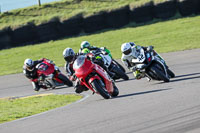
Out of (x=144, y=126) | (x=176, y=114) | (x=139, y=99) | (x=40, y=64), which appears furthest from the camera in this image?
(x=40, y=64)

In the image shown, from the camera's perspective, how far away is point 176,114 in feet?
22.5

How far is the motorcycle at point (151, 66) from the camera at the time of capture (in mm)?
11102

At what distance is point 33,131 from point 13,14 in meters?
27.1

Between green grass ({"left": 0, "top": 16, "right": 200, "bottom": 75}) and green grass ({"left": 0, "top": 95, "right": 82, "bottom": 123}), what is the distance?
926 cm

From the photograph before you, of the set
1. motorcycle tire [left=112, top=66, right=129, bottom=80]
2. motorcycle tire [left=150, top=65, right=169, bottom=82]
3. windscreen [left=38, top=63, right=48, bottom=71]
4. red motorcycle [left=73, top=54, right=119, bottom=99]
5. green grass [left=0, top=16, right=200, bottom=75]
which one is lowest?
green grass [left=0, top=16, right=200, bottom=75]

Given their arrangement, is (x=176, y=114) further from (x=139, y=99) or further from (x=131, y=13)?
(x=131, y=13)

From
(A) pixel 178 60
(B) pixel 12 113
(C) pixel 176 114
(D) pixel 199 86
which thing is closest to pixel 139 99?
(D) pixel 199 86

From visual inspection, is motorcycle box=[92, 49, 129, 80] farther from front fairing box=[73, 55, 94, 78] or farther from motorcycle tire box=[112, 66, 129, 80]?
front fairing box=[73, 55, 94, 78]

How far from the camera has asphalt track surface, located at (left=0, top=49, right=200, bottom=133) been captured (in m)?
6.39

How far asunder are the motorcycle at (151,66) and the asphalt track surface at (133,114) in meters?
0.23

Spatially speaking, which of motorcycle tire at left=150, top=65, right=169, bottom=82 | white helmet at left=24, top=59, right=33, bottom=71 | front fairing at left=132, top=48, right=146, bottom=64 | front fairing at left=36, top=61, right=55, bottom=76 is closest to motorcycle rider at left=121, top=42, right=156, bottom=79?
front fairing at left=132, top=48, right=146, bottom=64

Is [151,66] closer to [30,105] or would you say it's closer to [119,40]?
[30,105]

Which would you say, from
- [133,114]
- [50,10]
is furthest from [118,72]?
[50,10]

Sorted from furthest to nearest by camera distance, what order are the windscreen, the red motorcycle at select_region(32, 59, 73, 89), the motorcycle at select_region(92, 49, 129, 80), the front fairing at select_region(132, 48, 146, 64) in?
1. the windscreen
2. the red motorcycle at select_region(32, 59, 73, 89)
3. the motorcycle at select_region(92, 49, 129, 80)
4. the front fairing at select_region(132, 48, 146, 64)
